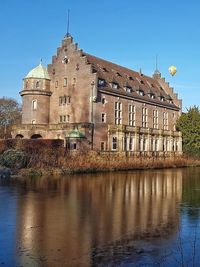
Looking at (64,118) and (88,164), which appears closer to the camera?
(88,164)

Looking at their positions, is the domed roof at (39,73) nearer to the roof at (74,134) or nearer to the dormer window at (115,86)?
the dormer window at (115,86)

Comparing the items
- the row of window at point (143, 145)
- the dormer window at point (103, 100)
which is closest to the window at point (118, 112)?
the dormer window at point (103, 100)

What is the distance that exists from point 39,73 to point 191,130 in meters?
28.0

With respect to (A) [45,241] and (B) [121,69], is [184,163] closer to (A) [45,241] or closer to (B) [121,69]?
(B) [121,69]

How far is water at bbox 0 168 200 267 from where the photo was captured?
26.7ft

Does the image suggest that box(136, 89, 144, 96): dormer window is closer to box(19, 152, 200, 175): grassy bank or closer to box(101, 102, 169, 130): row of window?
box(101, 102, 169, 130): row of window

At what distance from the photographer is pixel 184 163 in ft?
176

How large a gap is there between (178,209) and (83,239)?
6.35m

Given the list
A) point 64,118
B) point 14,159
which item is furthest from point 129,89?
point 14,159

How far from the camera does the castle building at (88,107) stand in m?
48.4

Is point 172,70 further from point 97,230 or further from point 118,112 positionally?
point 97,230

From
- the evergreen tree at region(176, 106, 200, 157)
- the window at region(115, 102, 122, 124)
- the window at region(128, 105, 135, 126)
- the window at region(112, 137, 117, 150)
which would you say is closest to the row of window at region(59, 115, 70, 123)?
the window at region(115, 102, 122, 124)

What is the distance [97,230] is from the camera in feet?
35.5

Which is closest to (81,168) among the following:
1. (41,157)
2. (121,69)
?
(41,157)
